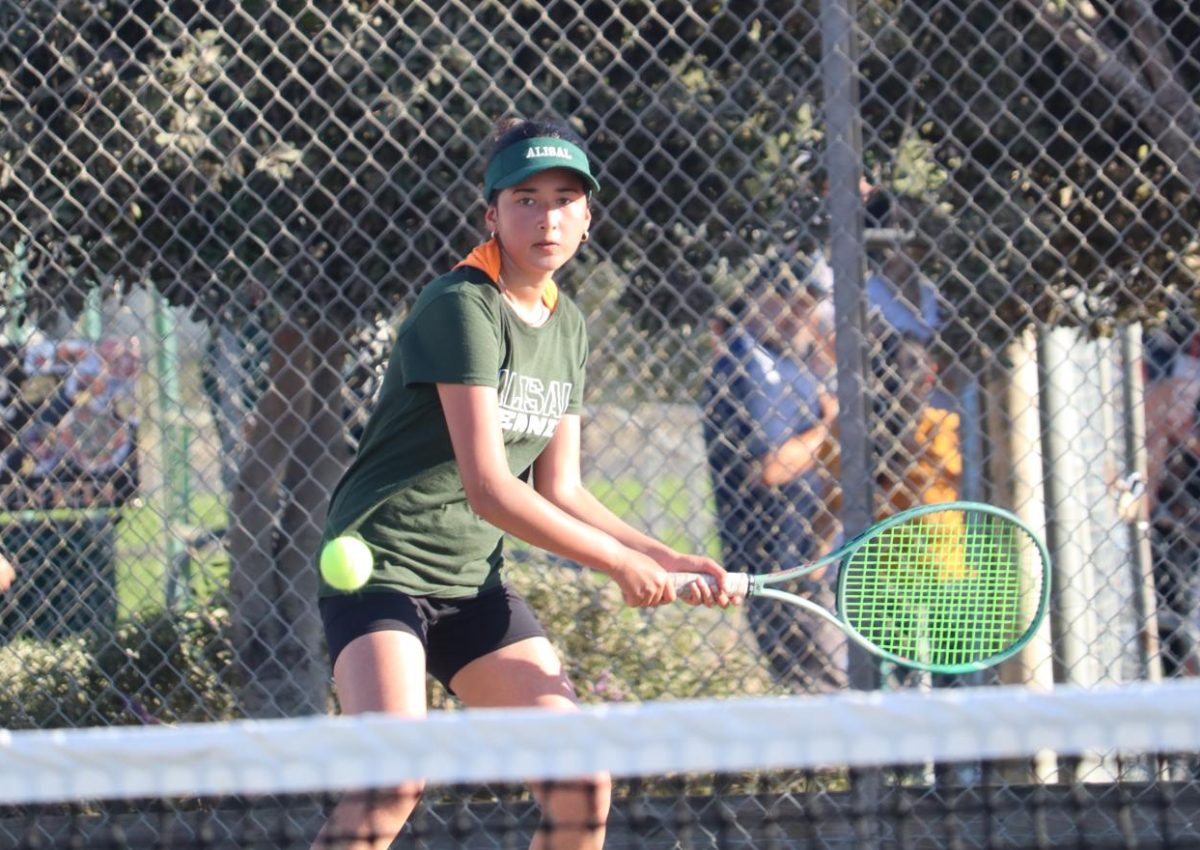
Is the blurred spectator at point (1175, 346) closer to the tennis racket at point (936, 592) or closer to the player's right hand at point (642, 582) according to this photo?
the tennis racket at point (936, 592)

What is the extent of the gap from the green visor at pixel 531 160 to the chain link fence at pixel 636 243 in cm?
118

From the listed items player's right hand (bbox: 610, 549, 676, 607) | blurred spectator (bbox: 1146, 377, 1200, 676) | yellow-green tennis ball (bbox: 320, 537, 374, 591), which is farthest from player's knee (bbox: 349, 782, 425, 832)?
blurred spectator (bbox: 1146, 377, 1200, 676)

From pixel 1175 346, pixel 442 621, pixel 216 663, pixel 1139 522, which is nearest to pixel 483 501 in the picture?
pixel 442 621

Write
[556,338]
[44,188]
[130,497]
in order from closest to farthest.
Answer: [556,338] → [44,188] → [130,497]

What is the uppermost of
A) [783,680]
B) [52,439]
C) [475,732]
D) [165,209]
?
[165,209]

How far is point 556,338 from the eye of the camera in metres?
3.09

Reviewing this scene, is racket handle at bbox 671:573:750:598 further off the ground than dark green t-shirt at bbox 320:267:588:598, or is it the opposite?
dark green t-shirt at bbox 320:267:588:598

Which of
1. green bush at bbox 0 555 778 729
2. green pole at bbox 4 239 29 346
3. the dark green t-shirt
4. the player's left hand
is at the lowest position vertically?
green bush at bbox 0 555 778 729

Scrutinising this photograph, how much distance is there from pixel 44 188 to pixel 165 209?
1.01 ft

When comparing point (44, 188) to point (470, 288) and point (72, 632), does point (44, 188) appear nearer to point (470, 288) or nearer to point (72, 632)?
point (72, 632)

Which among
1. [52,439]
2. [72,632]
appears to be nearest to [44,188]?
[52,439]

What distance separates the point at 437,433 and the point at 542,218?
0.42 m

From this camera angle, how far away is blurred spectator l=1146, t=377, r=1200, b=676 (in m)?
4.92

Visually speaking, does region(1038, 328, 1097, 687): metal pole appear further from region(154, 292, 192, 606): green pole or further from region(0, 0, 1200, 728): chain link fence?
region(154, 292, 192, 606): green pole
